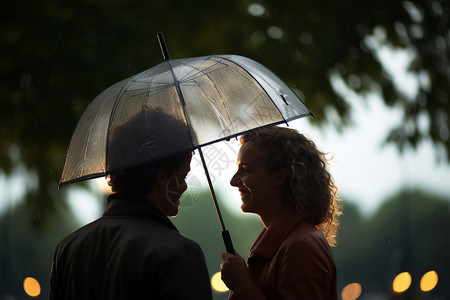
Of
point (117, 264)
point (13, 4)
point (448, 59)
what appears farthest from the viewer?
point (448, 59)

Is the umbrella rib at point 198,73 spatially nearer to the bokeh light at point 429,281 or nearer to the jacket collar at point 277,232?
the jacket collar at point 277,232

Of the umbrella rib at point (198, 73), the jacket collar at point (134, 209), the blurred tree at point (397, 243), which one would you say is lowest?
the blurred tree at point (397, 243)

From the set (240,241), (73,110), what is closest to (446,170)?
(240,241)

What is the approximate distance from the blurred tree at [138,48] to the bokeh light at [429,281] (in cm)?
230

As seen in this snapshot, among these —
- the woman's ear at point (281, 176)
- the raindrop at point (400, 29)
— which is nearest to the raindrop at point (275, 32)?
the raindrop at point (400, 29)

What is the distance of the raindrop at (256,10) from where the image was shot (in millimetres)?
5195

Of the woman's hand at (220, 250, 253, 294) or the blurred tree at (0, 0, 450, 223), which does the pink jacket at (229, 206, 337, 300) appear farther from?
the blurred tree at (0, 0, 450, 223)

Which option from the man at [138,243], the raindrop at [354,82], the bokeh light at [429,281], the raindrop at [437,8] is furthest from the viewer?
the bokeh light at [429,281]

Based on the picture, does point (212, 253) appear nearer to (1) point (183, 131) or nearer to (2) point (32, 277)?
(2) point (32, 277)

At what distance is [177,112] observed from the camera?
209 centimetres

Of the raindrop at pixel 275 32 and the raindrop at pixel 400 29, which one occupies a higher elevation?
the raindrop at pixel 275 32

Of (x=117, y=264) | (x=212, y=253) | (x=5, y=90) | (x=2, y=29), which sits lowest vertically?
(x=212, y=253)

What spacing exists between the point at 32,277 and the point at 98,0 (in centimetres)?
307

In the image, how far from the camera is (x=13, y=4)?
502cm
